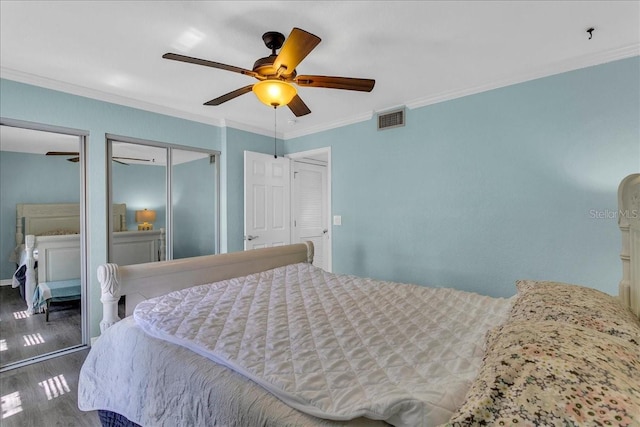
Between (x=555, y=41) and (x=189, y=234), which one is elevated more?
(x=555, y=41)

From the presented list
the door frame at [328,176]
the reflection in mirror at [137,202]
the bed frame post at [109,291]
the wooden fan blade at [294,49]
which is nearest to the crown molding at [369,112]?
the door frame at [328,176]

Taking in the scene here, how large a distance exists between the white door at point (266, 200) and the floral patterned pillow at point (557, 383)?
351cm

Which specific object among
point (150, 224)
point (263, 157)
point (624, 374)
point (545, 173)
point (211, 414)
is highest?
point (263, 157)

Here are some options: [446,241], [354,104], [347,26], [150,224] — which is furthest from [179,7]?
[446,241]

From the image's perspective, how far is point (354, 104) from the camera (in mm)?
3400

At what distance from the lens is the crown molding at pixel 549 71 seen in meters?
2.23

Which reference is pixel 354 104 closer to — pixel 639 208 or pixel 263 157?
pixel 263 157

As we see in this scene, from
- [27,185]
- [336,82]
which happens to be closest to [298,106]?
[336,82]

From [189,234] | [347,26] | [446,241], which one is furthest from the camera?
[189,234]

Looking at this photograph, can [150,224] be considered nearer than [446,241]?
No

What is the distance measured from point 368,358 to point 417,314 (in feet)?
1.97

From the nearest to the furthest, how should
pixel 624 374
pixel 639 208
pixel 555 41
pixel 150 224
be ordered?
1. pixel 624 374
2. pixel 639 208
3. pixel 555 41
4. pixel 150 224

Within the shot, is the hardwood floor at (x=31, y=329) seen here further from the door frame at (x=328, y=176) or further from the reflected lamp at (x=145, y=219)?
the door frame at (x=328, y=176)

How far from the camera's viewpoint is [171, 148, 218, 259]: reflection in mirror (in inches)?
142
